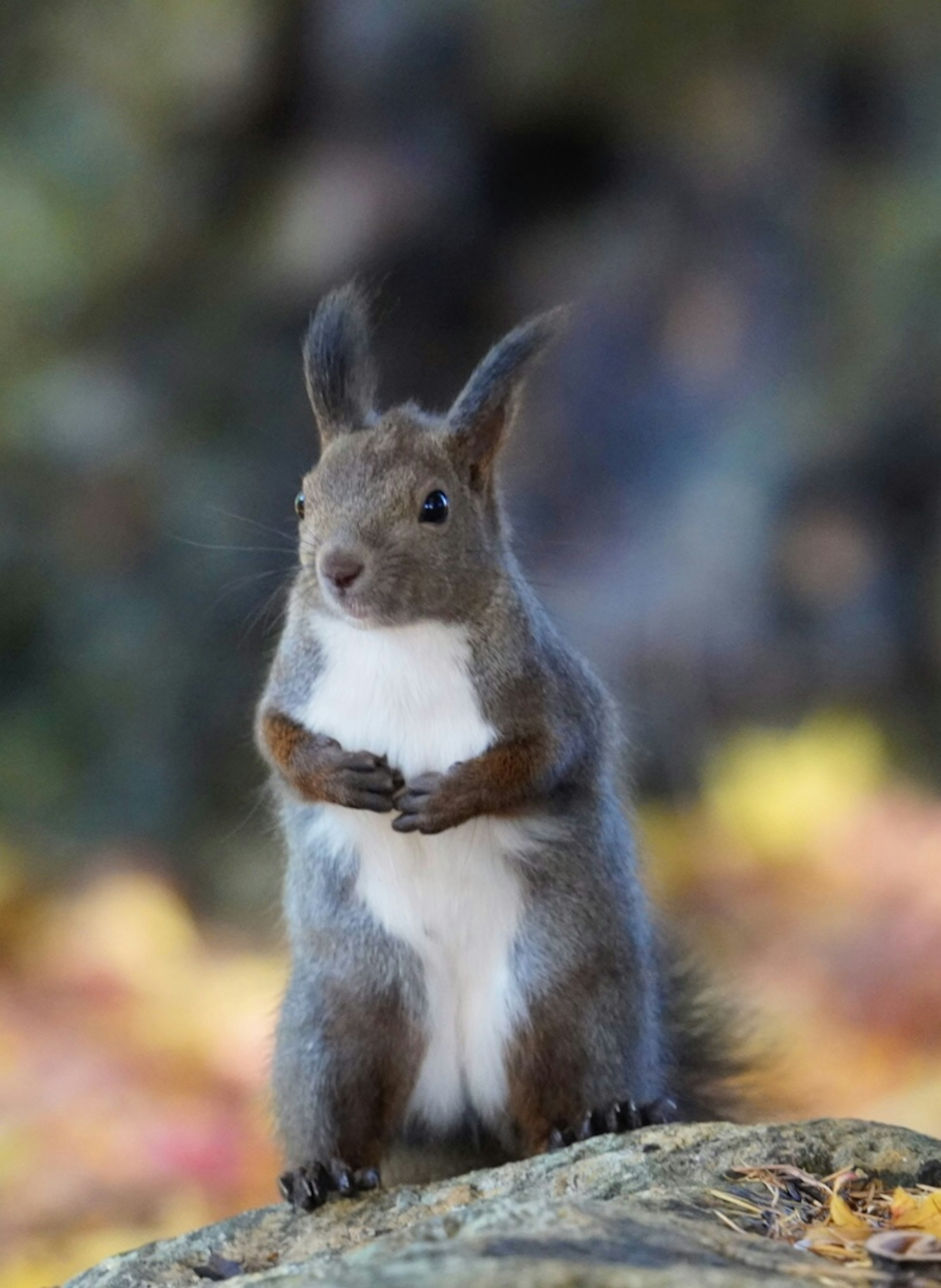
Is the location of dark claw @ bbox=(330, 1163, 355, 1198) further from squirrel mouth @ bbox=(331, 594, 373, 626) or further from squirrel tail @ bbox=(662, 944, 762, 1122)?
squirrel mouth @ bbox=(331, 594, 373, 626)

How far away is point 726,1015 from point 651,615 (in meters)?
3.01

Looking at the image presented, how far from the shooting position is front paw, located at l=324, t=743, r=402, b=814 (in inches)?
94.9

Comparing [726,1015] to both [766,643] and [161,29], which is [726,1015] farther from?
[161,29]

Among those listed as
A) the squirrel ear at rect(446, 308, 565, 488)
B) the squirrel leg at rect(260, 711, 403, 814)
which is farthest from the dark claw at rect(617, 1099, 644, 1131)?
the squirrel ear at rect(446, 308, 565, 488)

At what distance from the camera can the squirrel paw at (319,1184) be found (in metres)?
2.48

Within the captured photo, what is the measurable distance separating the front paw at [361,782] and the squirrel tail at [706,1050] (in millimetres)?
793

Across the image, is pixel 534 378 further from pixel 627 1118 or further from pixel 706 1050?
pixel 627 1118

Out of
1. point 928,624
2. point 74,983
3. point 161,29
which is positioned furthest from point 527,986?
point 161,29

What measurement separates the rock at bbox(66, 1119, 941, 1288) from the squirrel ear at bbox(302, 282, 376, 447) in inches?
42.2

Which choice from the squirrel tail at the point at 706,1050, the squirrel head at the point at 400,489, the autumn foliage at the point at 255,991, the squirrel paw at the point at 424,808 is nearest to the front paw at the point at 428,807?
the squirrel paw at the point at 424,808

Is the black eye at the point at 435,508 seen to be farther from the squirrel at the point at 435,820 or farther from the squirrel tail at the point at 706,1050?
the squirrel tail at the point at 706,1050

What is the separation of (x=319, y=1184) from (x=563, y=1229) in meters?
0.87

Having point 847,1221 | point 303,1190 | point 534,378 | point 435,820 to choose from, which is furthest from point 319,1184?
point 534,378

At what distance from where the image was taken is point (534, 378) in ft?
18.5
